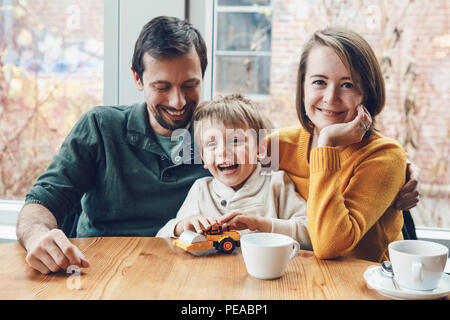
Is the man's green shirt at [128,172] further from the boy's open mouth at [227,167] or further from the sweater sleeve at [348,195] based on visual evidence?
the sweater sleeve at [348,195]

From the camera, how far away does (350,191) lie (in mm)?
1248

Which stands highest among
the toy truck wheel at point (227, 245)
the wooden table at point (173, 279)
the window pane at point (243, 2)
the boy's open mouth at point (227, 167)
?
the window pane at point (243, 2)

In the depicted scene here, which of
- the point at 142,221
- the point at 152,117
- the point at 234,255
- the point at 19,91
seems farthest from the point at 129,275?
the point at 19,91

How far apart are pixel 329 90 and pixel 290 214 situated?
366 millimetres

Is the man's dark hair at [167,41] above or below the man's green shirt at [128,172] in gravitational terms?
above

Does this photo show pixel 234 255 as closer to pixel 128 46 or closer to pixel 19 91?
pixel 128 46

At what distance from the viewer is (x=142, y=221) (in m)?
1.56

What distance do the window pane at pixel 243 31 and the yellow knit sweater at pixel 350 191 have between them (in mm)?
585

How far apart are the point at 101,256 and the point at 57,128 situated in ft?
4.15

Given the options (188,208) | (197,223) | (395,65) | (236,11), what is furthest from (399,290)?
(236,11)

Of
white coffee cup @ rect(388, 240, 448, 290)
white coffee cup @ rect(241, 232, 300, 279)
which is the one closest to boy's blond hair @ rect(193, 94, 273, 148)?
white coffee cup @ rect(241, 232, 300, 279)

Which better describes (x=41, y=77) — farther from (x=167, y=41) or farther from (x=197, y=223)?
(x=197, y=223)

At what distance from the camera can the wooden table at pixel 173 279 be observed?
0.86 metres

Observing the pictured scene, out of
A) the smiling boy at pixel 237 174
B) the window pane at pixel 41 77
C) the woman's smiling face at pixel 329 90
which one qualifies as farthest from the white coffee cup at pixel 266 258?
the window pane at pixel 41 77
